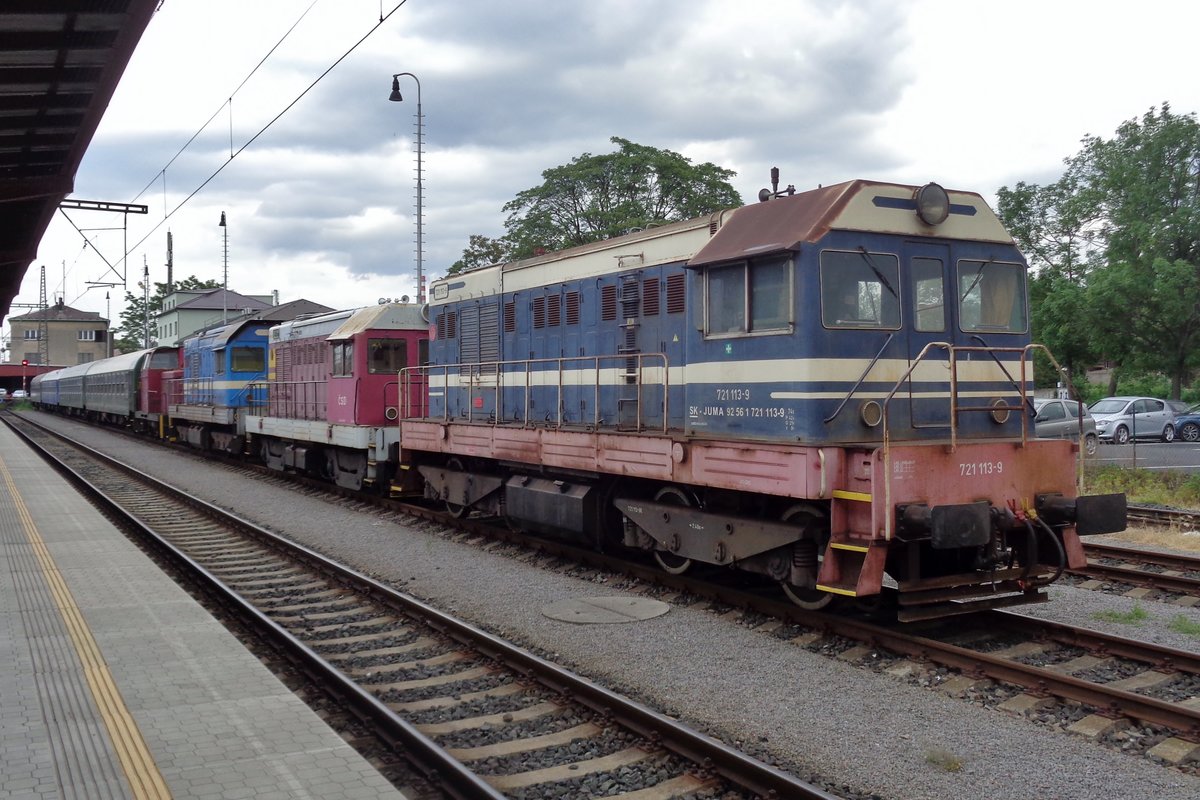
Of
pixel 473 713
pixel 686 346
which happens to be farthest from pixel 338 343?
pixel 473 713

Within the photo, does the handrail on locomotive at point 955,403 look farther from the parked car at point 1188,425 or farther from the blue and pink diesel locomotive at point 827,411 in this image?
the parked car at point 1188,425

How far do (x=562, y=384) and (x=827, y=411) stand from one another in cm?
437

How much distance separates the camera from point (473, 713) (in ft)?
19.6

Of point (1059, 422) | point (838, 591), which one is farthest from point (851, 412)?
point (1059, 422)

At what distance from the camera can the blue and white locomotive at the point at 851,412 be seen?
7133mm

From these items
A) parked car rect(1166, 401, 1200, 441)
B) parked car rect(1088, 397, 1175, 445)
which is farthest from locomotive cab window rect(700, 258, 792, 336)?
parked car rect(1166, 401, 1200, 441)

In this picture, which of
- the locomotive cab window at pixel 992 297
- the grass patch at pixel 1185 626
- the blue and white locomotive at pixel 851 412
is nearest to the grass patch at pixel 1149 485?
the grass patch at pixel 1185 626

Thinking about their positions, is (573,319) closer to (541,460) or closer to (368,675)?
(541,460)

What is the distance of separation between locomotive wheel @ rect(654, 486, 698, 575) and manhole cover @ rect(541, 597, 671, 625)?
642 mm

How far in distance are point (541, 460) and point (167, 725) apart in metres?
6.01

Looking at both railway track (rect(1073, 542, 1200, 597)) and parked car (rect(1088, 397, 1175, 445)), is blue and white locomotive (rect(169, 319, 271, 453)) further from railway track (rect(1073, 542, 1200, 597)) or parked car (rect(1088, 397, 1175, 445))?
parked car (rect(1088, 397, 1175, 445))

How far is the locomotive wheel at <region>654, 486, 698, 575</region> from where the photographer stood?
913cm

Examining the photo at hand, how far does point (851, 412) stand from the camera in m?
7.61

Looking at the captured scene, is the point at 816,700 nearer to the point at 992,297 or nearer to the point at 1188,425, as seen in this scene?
the point at 992,297
